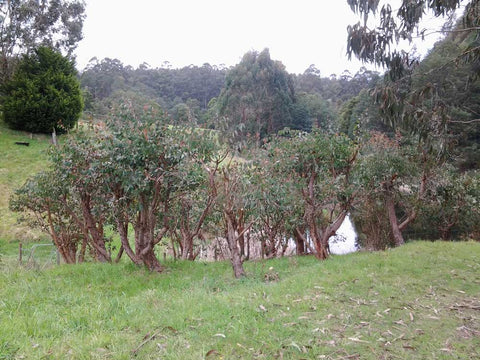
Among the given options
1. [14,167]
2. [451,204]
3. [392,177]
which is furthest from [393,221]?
[14,167]

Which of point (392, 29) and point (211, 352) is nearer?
point (211, 352)

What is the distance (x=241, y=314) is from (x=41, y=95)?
2316cm

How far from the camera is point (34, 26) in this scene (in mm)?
25891

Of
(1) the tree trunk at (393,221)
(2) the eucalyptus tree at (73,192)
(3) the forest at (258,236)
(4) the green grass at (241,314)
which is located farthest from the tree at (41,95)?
(1) the tree trunk at (393,221)

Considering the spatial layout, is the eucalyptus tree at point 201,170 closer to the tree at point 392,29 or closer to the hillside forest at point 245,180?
the hillside forest at point 245,180

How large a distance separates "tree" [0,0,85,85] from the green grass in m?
25.0

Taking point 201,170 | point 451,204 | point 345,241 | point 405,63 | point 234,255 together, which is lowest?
point 345,241

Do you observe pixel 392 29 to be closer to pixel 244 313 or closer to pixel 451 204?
pixel 244 313

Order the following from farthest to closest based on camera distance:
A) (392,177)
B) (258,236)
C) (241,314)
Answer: (392,177) → (258,236) → (241,314)

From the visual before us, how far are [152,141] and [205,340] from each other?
352 cm

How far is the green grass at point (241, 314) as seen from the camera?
124 inches

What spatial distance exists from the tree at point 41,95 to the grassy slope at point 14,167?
1.05 m

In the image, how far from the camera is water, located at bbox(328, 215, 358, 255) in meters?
12.7

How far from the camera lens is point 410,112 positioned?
6.09 meters
